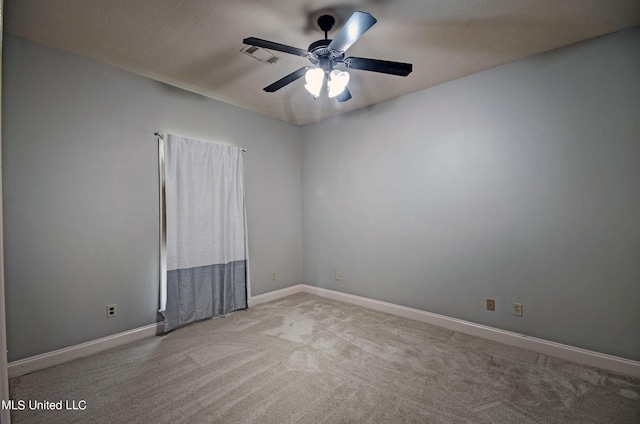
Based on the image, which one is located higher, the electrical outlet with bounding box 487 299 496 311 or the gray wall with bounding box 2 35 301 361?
the gray wall with bounding box 2 35 301 361

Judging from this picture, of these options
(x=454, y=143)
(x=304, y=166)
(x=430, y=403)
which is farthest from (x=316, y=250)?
(x=430, y=403)

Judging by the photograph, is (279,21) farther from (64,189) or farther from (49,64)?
(64,189)

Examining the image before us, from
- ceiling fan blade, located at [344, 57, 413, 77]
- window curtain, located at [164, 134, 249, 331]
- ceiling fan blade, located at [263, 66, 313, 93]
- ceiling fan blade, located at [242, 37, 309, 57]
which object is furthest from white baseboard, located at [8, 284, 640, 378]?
ceiling fan blade, located at [242, 37, 309, 57]

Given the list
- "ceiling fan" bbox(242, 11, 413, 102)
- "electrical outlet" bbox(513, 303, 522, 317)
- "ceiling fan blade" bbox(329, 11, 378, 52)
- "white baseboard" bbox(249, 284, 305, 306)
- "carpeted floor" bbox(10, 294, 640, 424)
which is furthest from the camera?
"white baseboard" bbox(249, 284, 305, 306)

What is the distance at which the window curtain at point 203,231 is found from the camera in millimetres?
3176

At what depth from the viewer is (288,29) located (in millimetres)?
2287

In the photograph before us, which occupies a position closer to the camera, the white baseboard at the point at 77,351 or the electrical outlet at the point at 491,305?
the white baseboard at the point at 77,351

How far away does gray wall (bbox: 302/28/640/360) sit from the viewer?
236 centimetres

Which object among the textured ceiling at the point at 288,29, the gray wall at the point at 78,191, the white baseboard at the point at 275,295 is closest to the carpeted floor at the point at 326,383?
the gray wall at the point at 78,191

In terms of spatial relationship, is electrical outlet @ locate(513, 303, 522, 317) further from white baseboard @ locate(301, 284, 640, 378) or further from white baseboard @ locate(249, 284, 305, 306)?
white baseboard @ locate(249, 284, 305, 306)

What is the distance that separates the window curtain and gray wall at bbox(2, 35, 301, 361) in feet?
0.55

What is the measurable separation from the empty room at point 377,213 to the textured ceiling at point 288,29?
20 millimetres

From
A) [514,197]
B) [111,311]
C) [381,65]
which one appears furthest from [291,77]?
[111,311]

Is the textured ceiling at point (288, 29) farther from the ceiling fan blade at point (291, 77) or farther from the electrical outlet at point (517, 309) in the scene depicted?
the electrical outlet at point (517, 309)
